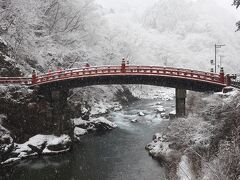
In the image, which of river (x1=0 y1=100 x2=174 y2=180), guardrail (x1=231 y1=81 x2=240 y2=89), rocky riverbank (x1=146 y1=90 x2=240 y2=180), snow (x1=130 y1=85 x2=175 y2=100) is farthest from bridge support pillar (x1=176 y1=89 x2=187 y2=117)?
snow (x1=130 y1=85 x2=175 y2=100)

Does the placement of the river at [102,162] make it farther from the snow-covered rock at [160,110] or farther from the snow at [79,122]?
the snow-covered rock at [160,110]

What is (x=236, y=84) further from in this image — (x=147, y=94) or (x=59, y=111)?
(x=147, y=94)

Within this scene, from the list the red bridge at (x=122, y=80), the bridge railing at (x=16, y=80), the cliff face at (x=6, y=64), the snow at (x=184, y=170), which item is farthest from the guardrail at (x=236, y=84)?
the cliff face at (x=6, y=64)

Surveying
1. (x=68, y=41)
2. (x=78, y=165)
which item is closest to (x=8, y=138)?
(x=78, y=165)

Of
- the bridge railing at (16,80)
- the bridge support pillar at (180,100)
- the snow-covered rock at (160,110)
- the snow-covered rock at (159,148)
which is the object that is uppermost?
the bridge railing at (16,80)

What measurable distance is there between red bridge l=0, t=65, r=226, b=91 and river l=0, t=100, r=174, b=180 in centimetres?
714

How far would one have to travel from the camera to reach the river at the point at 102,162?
96.3 ft

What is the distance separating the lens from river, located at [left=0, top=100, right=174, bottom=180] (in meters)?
29.4

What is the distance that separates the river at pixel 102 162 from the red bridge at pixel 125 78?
714 centimetres

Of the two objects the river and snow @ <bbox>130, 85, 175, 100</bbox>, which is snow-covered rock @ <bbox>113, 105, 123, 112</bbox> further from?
snow @ <bbox>130, 85, 175, 100</bbox>

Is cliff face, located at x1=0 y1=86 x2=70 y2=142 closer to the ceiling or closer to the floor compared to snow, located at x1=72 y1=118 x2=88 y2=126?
closer to the ceiling

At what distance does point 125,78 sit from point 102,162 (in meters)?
9.56

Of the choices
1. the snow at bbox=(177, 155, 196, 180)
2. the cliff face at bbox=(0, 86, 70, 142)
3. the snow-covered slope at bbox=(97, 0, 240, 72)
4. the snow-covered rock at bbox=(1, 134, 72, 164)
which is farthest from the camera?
the snow-covered slope at bbox=(97, 0, 240, 72)

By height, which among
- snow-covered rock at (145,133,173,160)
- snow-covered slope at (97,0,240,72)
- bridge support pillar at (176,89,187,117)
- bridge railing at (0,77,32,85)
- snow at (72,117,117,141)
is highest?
snow-covered slope at (97,0,240,72)
